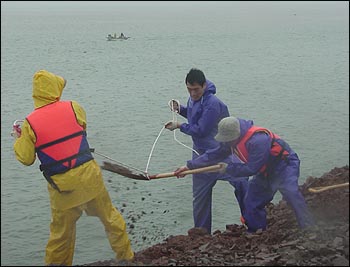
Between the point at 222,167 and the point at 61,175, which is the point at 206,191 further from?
the point at 61,175

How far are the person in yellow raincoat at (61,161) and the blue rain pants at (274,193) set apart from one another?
1751 millimetres

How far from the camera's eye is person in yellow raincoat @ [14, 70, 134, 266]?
6.20 metres

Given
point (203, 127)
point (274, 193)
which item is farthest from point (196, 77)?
point (274, 193)

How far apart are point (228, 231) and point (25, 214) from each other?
4.41 metres

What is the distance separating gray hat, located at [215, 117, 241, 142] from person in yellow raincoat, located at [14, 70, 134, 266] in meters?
1.44

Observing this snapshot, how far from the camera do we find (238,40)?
157 ft

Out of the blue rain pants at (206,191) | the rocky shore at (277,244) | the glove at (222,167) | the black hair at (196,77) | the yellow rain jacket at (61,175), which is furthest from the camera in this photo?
the blue rain pants at (206,191)

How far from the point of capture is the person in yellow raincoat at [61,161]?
620 cm

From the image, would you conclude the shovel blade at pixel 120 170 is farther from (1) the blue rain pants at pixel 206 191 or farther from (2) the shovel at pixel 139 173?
(1) the blue rain pants at pixel 206 191

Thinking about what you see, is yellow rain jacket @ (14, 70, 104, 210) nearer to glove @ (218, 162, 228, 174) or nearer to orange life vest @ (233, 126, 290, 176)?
glove @ (218, 162, 228, 174)

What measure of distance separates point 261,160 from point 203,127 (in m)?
0.97

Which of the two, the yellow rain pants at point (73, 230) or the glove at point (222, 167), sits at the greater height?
the glove at point (222, 167)

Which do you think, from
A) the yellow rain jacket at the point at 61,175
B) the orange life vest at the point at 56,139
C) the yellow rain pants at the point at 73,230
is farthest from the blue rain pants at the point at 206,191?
the orange life vest at the point at 56,139

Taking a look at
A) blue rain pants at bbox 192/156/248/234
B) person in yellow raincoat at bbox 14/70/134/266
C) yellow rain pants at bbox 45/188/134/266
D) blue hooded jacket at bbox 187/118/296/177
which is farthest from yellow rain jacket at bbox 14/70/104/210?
blue rain pants at bbox 192/156/248/234
